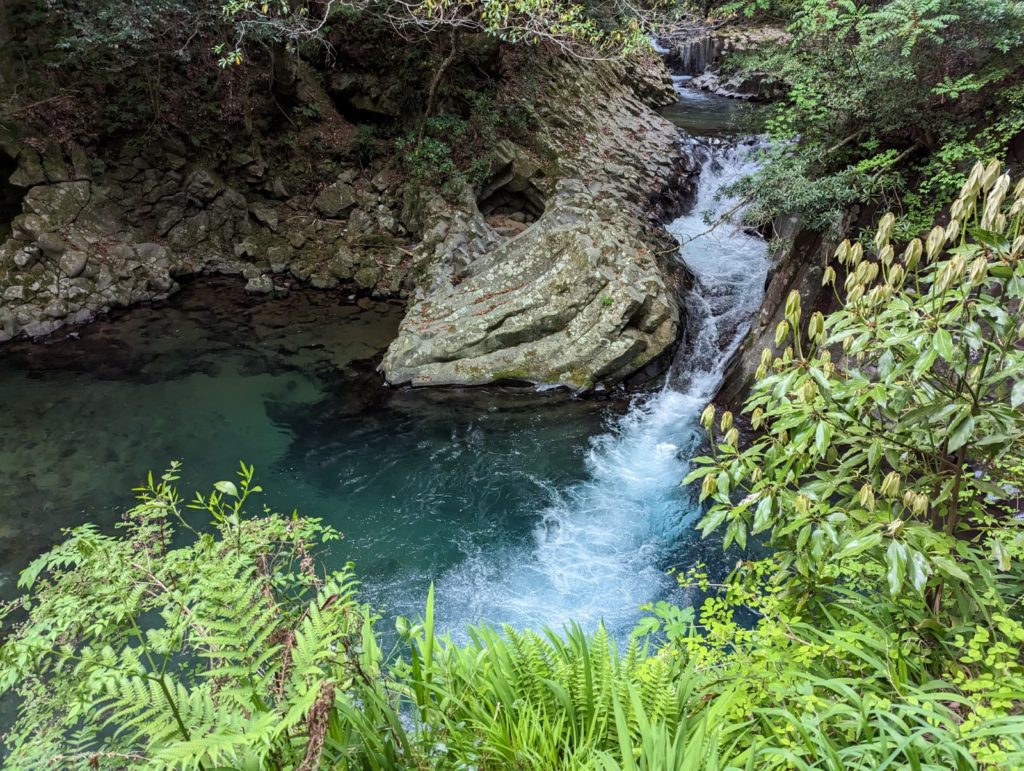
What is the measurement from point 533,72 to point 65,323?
1048 centimetres

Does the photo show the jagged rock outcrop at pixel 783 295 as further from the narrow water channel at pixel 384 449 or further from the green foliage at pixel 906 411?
the green foliage at pixel 906 411

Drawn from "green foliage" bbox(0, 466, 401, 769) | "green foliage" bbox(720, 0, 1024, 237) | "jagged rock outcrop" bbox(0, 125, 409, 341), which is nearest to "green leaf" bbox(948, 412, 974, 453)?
"green foliage" bbox(0, 466, 401, 769)

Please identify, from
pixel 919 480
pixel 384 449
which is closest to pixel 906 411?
pixel 919 480

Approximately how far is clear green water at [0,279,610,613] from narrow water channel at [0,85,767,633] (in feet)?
0.09

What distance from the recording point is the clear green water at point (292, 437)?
6.05 meters

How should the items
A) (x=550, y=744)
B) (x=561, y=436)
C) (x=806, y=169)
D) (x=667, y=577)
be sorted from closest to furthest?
(x=550, y=744) < (x=667, y=577) < (x=806, y=169) < (x=561, y=436)

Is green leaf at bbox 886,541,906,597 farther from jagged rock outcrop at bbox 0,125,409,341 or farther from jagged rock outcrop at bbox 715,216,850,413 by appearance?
jagged rock outcrop at bbox 0,125,409,341

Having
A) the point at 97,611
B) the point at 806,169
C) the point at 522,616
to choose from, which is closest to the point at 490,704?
the point at 97,611

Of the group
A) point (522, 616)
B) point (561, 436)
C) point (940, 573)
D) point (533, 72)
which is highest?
point (533, 72)

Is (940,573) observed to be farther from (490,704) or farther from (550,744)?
(490,704)

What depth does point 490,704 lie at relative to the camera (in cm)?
248

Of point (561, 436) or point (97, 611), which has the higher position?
point (97, 611)

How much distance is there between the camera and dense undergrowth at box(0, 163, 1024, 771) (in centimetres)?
189

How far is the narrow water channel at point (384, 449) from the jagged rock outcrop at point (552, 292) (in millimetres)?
478
